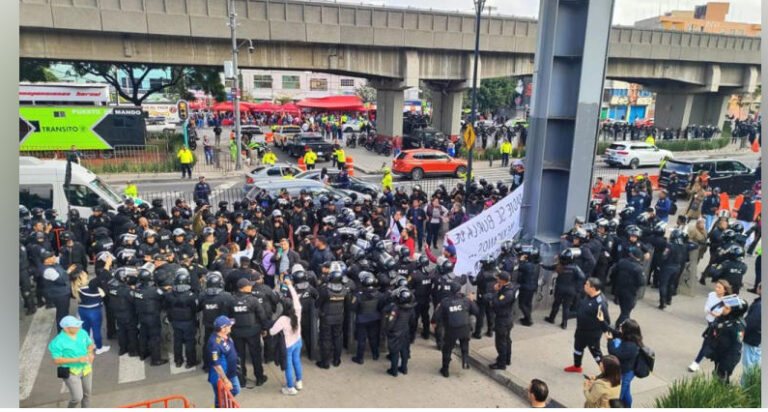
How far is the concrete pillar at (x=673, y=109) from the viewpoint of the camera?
45312 millimetres

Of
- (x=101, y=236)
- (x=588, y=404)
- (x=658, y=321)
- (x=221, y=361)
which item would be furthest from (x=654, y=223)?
(x=101, y=236)

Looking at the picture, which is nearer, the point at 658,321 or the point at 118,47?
the point at 658,321

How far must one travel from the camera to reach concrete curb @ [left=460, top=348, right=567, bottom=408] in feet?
24.8

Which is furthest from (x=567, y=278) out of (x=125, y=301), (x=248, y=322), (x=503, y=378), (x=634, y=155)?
(x=634, y=155)

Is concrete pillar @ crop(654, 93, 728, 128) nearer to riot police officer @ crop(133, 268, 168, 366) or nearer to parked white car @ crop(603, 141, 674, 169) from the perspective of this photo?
parked white car @ crop(603, 141, 674, 169)

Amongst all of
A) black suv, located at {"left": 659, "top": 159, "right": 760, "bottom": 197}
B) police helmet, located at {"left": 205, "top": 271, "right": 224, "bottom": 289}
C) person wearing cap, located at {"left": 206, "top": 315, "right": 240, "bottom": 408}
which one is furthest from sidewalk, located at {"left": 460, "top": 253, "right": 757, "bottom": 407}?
black suv, located at {"left": 659, "top": 159, "right": 760, "bottom": 197}

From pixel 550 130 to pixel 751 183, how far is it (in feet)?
50.7

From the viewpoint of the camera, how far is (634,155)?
1180 inches

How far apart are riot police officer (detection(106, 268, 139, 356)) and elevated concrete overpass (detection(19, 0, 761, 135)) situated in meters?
22.3

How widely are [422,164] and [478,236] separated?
52.7 ft

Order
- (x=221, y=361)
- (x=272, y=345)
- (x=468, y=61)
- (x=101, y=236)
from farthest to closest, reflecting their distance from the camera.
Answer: (x=468, y=61) < (x=101, y=236) < (x=272, y=345) < (x=221, y=361)

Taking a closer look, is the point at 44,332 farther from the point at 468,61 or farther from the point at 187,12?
the point at 468,61

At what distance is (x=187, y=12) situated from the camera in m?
27.5

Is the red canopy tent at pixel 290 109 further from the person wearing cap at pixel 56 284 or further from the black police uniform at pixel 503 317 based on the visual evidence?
the black police uniform at pixel 503 317
